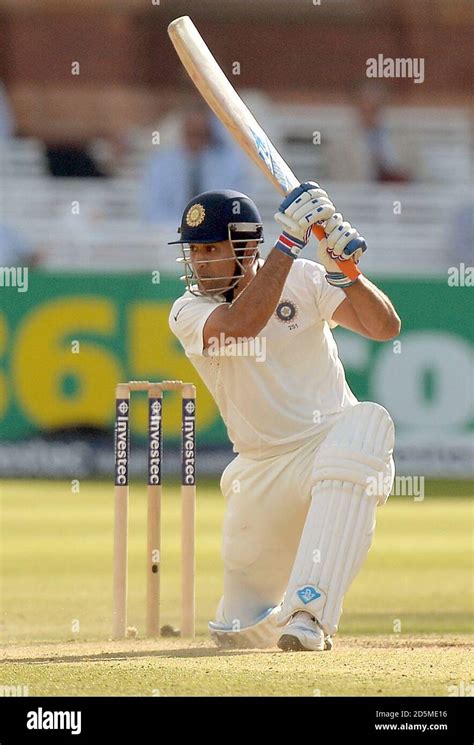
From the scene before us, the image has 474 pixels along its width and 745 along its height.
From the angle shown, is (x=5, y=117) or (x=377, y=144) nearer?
(x=377, y=144)

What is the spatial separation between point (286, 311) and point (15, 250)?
1034 cm

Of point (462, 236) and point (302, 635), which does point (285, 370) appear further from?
point (462, 236)

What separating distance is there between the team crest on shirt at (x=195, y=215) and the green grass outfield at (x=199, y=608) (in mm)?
1357

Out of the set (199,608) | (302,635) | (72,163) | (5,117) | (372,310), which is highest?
(5,117)

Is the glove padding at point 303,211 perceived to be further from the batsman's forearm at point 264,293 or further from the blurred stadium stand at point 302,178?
the blurred stadium stand at point 302,178

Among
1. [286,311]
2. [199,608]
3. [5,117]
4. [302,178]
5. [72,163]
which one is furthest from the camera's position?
[5,117]

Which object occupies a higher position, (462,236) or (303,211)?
(462,236)

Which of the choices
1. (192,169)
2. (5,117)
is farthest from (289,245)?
(5,117)

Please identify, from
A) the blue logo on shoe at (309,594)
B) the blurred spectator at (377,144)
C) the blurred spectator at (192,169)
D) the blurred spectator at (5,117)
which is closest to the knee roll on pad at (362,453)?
the blue logo on shoe at (309,594)

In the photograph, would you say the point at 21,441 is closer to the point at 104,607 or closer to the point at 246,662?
the point at 104,607

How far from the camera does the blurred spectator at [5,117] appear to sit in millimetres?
16484

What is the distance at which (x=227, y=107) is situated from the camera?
502 centimetres

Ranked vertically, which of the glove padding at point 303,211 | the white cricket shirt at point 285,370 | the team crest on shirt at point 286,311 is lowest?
the white cricket shirt at point 285,370

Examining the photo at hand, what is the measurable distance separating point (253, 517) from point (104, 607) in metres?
2.01
